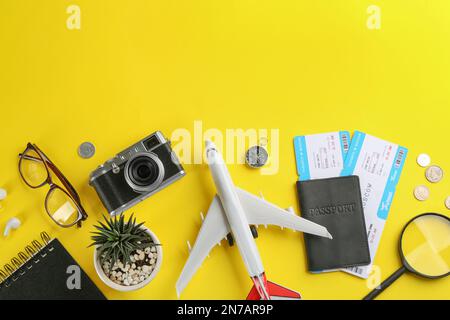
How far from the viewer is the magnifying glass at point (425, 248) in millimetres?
1333

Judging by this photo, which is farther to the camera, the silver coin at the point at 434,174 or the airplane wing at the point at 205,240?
the silver coin at the point at 434,174

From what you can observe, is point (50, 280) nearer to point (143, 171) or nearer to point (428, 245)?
point (143, 171)

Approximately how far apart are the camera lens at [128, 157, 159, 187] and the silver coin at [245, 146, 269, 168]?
0.29 m

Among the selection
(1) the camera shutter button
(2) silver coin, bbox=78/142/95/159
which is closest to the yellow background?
(2) silver coin, bbox=78/142/95/159

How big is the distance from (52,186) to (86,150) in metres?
0.15

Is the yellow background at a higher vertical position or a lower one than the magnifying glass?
higher

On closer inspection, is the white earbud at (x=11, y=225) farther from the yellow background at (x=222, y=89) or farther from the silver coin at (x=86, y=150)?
the silver coin at (x=86, y=150)

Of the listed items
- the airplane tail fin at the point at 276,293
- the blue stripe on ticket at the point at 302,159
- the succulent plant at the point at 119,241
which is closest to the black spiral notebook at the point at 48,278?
the succulent plant at the point at 119,241

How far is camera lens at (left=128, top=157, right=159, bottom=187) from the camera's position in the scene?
51.3 inches

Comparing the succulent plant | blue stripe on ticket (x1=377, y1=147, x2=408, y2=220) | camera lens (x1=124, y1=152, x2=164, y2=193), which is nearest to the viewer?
the succulent plant

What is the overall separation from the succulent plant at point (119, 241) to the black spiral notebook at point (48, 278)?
0.17 m

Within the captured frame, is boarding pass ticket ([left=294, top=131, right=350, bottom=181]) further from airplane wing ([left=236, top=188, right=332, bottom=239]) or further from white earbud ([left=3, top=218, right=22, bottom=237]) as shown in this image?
white earbud ([left=3, top=218, right=22, bottom=237])

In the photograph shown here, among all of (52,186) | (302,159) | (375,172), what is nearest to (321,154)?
(302,159)
